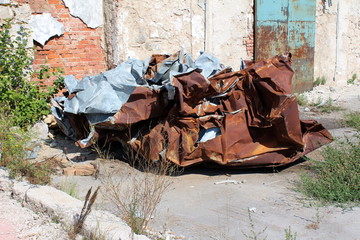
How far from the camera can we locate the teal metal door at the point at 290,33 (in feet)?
28.8

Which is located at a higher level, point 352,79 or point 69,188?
point 352,79

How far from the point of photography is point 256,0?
859 centimetres

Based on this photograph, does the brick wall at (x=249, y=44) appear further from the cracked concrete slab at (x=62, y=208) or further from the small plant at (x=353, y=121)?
the cracked concrete slab at (x=62, y=208)

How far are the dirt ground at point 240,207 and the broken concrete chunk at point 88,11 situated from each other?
2.40 metres

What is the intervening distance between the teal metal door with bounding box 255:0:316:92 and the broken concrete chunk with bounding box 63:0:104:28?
327 centimetres

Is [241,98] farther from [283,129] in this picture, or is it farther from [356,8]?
[356,8]

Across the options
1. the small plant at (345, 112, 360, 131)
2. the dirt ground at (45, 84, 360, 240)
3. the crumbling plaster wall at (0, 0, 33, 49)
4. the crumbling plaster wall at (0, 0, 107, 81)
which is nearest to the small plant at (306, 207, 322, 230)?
the dirt ground at (45, 84, 360, 240)

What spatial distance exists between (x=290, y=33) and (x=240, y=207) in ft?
20.6

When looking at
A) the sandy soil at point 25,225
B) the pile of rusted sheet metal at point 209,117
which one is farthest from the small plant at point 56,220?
the pile of rusted sheet metal at point 209,117

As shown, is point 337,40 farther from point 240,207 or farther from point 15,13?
point 240,207

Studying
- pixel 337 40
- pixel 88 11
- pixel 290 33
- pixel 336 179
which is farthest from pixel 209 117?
pixel 337 40

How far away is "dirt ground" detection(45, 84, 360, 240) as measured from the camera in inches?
137

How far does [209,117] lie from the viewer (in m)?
4.82

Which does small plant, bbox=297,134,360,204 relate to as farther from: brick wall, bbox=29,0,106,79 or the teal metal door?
the teal metal door
